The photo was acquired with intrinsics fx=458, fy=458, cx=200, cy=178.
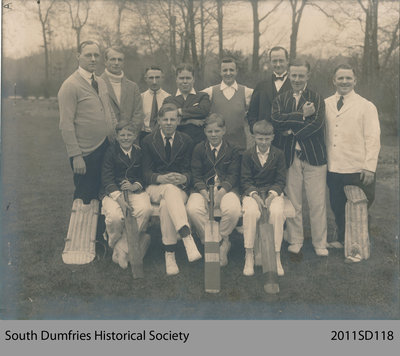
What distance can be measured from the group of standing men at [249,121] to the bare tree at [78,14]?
10.0 inches

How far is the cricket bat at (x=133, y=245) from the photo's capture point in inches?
186

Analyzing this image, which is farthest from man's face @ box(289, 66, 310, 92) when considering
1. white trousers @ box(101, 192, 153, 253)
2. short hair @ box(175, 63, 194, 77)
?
white trousers @ box(101, 192, 153, 253)

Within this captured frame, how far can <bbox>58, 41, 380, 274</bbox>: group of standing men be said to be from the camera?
16.4 feet

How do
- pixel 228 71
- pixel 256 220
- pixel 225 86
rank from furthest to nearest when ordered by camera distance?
pixel 225 86 < pixel 228 71 < pixel 256 220

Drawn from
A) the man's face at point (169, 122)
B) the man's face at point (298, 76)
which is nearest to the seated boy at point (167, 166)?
the man's face at point (169, 122)

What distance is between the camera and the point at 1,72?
16.1 ft

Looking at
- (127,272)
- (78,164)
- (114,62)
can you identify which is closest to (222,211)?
(127,272)

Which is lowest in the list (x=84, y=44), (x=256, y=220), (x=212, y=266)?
(x=212, y=266)

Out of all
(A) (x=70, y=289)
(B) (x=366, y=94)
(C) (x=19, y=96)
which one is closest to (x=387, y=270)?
(B) (x=366, y=94)

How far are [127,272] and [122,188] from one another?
90 centimetres

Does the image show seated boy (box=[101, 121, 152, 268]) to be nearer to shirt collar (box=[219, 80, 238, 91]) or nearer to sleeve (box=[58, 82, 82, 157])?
sleeve (box=[58, 82, 82, 157])

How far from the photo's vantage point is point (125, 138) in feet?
16.3

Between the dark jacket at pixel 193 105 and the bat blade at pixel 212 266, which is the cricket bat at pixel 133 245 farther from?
the dark jacket at pixel 193 105

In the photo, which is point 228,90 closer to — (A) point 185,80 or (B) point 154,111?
(A) point 185,80
